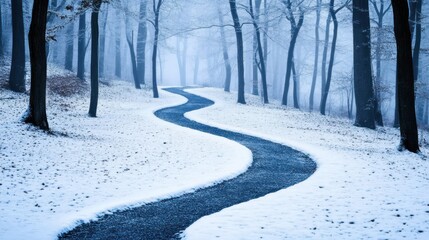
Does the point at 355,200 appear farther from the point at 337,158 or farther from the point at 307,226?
the point at 337,158

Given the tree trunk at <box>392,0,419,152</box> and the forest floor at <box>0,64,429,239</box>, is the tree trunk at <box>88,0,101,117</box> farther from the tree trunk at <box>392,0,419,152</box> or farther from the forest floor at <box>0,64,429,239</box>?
the tree trunk at <box>392,0,419,152</box>

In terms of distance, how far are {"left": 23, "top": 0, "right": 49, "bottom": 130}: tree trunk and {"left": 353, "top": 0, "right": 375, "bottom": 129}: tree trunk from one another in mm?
13404

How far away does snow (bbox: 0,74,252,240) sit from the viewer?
5.57m

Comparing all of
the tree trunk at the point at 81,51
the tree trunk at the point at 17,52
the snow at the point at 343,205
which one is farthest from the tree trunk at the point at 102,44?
the snow at the point at 343,205

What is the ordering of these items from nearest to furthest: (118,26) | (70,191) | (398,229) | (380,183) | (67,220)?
(398,229), (67,220), (70,191), (380,183), (118,26)

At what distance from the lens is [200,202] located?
6.46m

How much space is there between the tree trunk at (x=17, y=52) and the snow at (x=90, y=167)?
98.1 inches

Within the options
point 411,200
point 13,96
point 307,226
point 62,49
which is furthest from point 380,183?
point 62,49

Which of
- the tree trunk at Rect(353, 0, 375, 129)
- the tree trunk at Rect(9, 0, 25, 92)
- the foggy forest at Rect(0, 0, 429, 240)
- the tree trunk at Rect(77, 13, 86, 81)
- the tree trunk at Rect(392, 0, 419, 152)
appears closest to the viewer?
the foggy forest at Rect(0, 0, 429, 240)

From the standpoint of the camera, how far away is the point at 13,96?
1562cm

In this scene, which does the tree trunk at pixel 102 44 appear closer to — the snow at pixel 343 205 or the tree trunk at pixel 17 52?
the tree trunk at pixel 17 52

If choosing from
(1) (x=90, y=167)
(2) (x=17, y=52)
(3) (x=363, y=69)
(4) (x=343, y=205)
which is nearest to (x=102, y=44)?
(2) (x=17, y=52)

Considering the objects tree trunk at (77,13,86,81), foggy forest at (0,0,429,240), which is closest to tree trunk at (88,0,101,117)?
foggy forest at (0,0,429,240)

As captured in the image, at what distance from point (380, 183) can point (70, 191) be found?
20.1 ft
